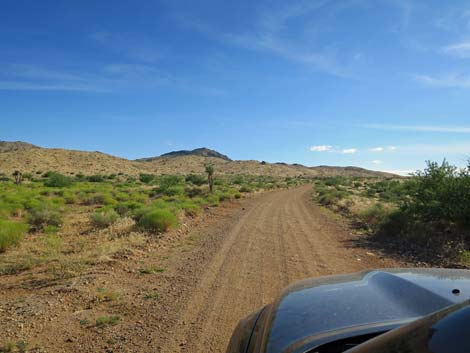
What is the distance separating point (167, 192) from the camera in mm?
30203

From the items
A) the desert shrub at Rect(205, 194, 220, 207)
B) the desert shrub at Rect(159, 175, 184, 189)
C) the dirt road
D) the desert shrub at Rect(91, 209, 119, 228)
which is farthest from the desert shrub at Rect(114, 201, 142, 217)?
the desert shrub at Rect(159, 175, 184, 189)

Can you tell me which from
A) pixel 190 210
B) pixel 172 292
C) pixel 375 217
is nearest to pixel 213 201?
pixel 190 210

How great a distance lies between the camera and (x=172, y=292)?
23.2 ft

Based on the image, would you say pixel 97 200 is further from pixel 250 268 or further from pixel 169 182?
pixel 250 268

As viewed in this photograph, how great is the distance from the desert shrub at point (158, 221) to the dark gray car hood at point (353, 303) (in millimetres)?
10296

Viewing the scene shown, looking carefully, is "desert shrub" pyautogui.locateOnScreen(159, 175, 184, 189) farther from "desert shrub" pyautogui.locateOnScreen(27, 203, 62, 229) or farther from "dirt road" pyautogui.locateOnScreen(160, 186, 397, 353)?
"dirt road" pyautogui.locateOnScreen(160, 186, 397, 353)

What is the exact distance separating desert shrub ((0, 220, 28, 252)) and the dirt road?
20.6ft

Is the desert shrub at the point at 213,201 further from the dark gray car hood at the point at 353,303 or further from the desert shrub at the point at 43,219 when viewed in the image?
the dark gray car hood at the point at 353,303

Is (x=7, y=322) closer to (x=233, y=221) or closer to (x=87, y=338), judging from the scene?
(x=87, y=338)

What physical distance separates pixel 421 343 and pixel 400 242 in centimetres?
1168

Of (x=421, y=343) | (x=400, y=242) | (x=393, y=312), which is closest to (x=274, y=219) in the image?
(x=400, y=242)

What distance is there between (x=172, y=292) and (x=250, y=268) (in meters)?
2.26

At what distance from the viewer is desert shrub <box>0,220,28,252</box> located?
416 inches

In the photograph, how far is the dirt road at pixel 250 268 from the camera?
212 inches
